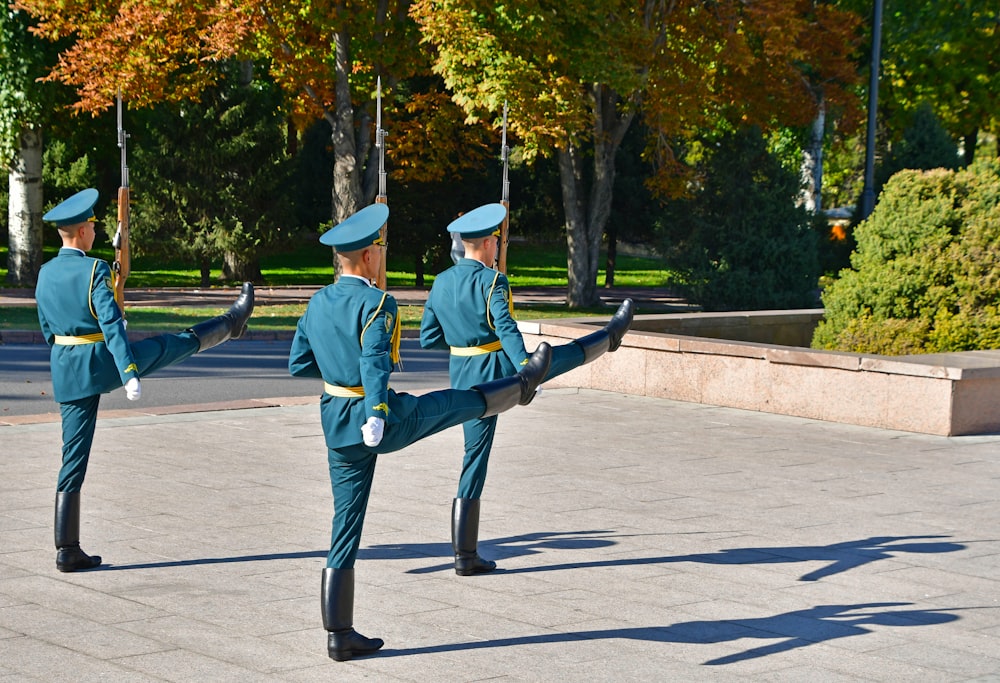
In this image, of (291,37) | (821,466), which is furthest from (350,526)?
(291,37)

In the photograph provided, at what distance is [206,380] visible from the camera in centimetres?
1664

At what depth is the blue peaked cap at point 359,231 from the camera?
622 cm

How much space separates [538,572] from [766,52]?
23.0 metres

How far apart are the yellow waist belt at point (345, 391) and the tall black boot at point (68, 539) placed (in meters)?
2.00

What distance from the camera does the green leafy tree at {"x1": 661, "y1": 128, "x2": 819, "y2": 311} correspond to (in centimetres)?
2709

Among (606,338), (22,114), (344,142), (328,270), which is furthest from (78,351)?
(328,270)

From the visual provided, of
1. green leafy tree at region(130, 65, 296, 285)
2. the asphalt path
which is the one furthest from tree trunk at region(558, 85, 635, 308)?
the asphalt path

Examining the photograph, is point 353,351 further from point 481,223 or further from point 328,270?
point 328,270

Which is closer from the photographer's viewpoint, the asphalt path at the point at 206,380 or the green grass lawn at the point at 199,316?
the asphalt path at the point at 206,380

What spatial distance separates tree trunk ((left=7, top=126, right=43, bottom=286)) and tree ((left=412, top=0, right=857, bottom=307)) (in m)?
10.3

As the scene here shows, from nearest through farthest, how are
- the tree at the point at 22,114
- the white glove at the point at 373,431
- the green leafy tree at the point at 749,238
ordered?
the white glove at the point at 373,431
the green leafy tree at the point at 749,238
the tree at the point at 22,114

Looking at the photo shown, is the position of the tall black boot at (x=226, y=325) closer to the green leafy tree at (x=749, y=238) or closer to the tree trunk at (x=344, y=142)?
the green leafy tree at (x=749, y=238)

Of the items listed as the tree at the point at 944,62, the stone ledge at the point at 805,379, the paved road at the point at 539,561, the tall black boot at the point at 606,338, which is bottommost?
the paved road at the point at 539,561

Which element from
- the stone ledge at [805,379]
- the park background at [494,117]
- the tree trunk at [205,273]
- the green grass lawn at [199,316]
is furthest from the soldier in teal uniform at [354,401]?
the tree trunk at [205,273]
